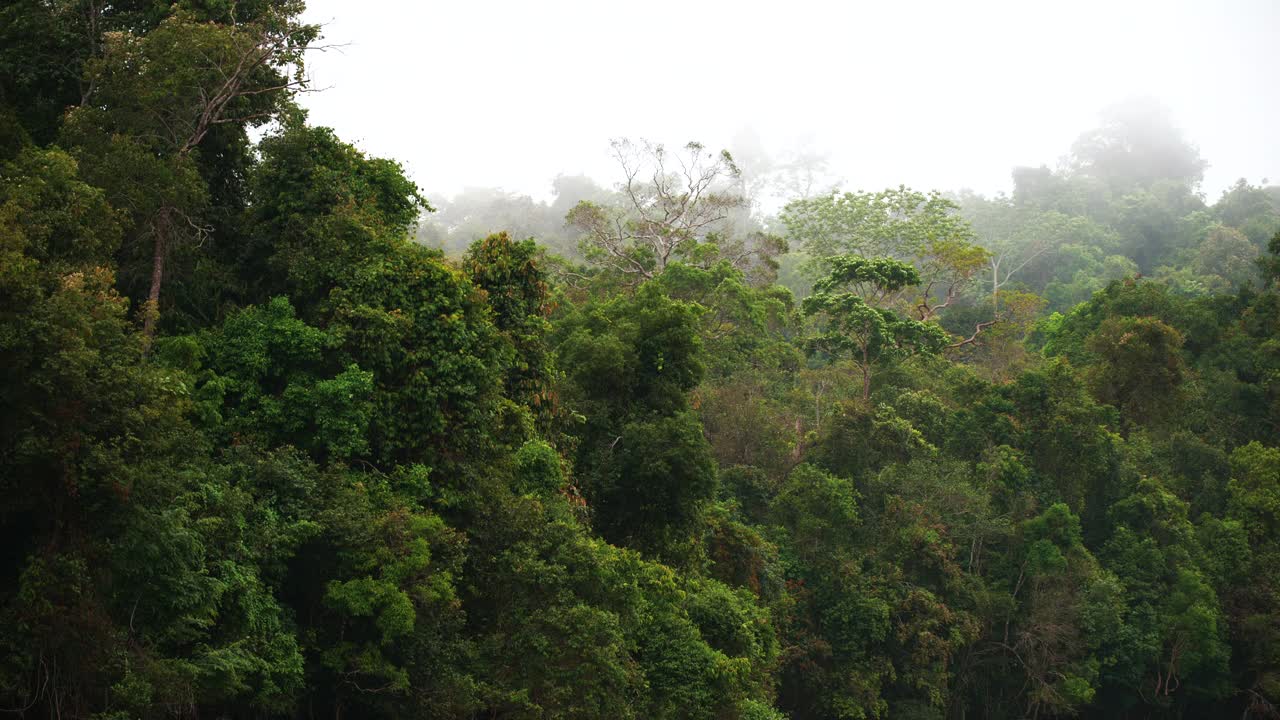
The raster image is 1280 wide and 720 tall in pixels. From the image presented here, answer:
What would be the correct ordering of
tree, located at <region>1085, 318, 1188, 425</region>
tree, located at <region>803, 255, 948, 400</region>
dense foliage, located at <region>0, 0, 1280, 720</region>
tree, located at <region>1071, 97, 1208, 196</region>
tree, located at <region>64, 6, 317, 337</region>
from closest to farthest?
dense foliage, located at <region>0, 0, 1280, 720</region> < tree, located at <region>64, 6, 317, 337</region> < tree, located at <region>1085, 318, 1188, 425</region> < tree, located at <region>803, 255, 948, 400</region> < tree, located at <region>1071, 97, 1208, 196</region>

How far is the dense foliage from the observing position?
32.9ft

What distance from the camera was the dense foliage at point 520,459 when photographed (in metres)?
10.0

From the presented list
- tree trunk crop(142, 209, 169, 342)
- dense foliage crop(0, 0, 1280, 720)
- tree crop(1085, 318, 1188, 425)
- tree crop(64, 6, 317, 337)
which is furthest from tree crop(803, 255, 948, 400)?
tree trunk crop(142, 209, 169, 342)

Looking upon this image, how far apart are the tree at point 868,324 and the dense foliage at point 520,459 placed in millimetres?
109

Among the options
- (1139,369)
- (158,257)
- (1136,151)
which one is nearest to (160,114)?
(158,257)

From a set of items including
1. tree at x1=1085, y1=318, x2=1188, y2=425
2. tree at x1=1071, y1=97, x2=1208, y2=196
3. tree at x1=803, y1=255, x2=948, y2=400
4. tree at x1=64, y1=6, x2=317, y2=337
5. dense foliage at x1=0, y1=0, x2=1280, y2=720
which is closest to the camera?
dense foliage at x1=0, y1=0, x2=1280, y2=720

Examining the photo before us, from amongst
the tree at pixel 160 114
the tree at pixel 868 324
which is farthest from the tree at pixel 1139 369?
the tree at pixel 160 114

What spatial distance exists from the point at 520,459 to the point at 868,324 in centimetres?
1474

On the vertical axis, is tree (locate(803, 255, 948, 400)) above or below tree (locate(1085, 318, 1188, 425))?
above

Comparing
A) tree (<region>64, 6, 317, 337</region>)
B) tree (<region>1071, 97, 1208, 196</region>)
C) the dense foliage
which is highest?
tree (<region>1071, 97, 1208, 196</region>)

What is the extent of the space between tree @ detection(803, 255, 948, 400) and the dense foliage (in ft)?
0.36

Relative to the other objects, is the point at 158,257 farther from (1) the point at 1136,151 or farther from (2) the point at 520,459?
(1) the point at 1136,151

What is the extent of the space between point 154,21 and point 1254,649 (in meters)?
26.3

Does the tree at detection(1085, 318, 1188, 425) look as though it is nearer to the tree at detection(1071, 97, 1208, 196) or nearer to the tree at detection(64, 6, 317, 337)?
the tree at detection(64, 6, 317, 337)
